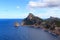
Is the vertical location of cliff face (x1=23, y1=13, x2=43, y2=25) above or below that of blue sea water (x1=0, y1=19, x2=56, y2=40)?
above

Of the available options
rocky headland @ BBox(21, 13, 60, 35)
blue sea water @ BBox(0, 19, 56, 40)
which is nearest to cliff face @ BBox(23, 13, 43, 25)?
rocky headland @ BBox(21, 13, 60, 35)

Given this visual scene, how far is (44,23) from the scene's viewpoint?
108m

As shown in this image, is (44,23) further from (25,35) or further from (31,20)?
(25,35)

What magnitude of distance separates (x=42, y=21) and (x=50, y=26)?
2004 centimetres

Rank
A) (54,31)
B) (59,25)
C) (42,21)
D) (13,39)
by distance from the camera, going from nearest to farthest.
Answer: (13,39)
(54,31)
(59,25)
(42,21)

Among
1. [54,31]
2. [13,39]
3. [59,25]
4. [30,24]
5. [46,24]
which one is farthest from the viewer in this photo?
[30,24]

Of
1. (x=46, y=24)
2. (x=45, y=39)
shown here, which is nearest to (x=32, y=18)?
(x=46, y=24)

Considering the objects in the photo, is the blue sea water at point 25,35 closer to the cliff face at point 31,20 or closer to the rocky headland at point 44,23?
the rocky headland at point 44,23

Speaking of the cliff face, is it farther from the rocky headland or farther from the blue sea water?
the blue sea water

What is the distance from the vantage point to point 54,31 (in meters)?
86.3

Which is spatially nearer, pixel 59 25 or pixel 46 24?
pixel 59 25

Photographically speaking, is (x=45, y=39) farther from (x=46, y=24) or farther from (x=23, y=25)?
(x=23, y=25)

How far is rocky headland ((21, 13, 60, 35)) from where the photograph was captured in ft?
296

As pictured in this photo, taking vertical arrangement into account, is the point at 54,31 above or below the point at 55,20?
below
